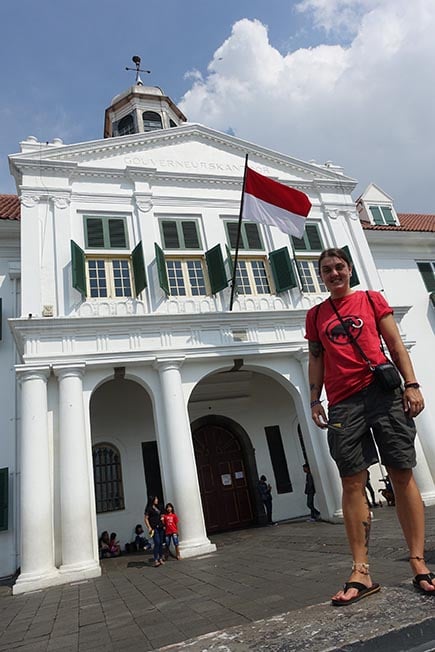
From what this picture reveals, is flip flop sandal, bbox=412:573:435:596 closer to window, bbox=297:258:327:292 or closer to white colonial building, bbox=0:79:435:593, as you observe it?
white colonial building, bbox=0:79:435:593

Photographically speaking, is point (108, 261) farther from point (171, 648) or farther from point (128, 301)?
point (171, 648)

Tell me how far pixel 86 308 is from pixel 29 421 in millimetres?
2885

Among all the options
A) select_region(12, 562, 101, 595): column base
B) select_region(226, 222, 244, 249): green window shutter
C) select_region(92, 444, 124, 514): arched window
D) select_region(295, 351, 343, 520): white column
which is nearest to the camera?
select_region(12, 562, 101, 595): column base

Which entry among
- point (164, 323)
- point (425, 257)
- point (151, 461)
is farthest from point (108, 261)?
point (425, 257)

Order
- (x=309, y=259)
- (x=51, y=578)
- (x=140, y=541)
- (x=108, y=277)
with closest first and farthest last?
(x=51, y=578), (x=108, y=277), (x=140, y=541), (x=309, y=259)

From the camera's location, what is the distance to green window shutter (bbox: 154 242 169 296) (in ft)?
35.3

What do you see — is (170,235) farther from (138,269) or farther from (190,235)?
(138,269)

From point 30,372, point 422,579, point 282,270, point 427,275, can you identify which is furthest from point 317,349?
point 427,275

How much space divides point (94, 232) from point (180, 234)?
2.34 metres

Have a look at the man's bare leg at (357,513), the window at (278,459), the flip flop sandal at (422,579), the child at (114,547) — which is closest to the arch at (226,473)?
the window at (278,459)

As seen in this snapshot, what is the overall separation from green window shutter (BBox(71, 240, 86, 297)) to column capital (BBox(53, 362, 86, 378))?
1.84m

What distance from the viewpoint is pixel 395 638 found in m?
1.89

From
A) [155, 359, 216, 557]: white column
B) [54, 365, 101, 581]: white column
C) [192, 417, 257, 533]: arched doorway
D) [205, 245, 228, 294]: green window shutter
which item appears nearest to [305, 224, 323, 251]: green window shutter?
[205, 245, 228, 294]: green window shutter

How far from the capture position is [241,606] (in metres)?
3.80
